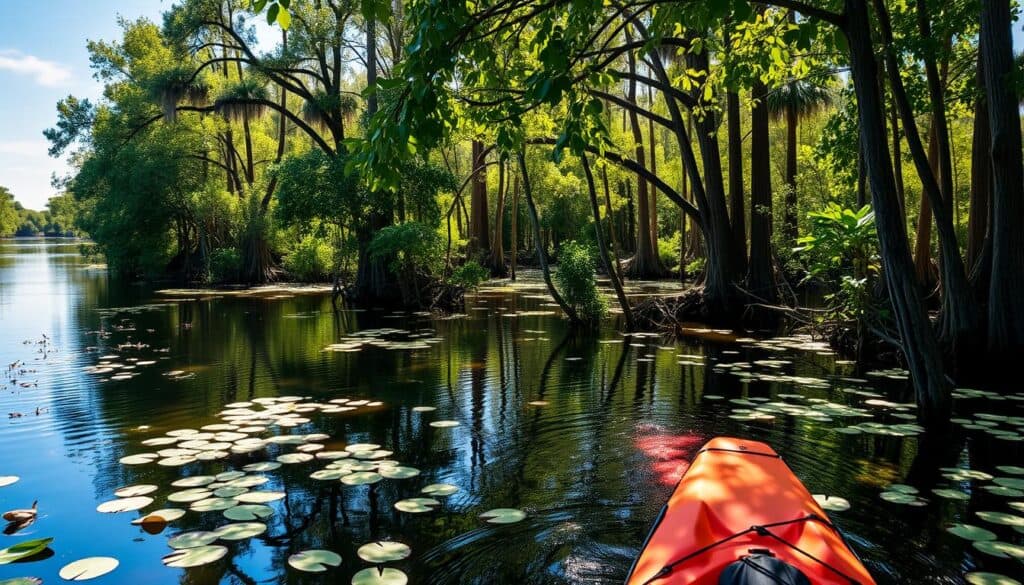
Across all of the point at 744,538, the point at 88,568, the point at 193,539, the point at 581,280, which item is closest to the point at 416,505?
the point at 193,539

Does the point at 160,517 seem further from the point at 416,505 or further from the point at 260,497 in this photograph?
the point at 416,505

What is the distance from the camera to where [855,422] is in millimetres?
6391

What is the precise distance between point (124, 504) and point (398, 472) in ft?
6.04

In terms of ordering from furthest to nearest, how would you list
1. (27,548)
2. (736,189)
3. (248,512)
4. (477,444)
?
(736,189), (477,444), (248,512), (27,548)

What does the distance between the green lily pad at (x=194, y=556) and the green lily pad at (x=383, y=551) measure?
0.76m

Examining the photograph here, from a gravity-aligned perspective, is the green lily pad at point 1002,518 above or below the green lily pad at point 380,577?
below

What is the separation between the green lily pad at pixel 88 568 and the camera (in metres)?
3.39

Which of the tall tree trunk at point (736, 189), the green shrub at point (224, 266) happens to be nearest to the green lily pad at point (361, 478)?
the tall tree trunk at point (736, 189)

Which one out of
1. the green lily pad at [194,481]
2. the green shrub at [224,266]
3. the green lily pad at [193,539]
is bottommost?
the green lily pad at [193,539]

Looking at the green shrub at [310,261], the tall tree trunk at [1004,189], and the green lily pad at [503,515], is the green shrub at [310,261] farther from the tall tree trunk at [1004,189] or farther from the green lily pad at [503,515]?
the green lily pad at [503,515]

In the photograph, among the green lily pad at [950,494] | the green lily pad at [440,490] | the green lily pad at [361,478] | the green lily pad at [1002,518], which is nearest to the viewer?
the green lily pad at [1002,518]

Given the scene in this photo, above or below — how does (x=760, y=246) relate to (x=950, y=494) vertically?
above

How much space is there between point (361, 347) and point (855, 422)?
7.84 meters

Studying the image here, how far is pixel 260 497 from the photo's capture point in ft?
14.3
